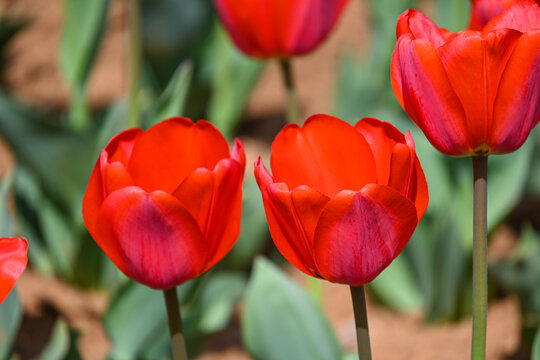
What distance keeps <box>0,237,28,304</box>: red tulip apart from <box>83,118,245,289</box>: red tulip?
2.2 inches

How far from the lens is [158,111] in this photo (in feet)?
3.44

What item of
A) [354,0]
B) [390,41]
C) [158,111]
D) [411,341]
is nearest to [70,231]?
[158,111]

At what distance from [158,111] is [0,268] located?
24.6 inches

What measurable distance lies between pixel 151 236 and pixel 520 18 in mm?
278

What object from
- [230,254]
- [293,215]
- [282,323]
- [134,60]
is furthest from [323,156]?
[230,254]

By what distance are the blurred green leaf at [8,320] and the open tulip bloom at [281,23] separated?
402 millimetres

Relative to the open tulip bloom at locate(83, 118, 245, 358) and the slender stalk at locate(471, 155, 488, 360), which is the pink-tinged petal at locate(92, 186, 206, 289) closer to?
the open tulip bloom at locate(83, 118, 245, 358)

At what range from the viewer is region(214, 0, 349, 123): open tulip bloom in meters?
0.92

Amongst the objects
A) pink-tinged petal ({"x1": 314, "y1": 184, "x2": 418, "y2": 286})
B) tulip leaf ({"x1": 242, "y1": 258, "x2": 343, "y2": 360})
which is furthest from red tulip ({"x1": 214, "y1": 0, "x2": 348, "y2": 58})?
pink-tinged petal ({"x1": 314, "y1": 184, "x2": 418, "y2": 286})

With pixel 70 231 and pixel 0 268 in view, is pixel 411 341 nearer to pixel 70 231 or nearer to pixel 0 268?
pixel 70 231

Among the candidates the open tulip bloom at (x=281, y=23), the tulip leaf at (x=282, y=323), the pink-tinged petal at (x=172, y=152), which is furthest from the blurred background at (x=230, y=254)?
the pink-tinged petal at (x=172, y=152)

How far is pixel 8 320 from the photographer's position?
80cm

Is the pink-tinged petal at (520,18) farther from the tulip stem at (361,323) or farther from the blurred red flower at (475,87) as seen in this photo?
the tulip stem at (361,323)

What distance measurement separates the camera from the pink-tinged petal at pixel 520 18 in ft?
1.67
